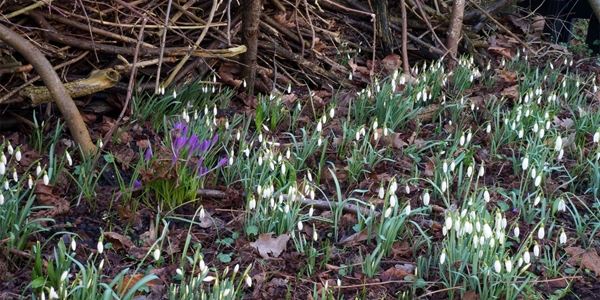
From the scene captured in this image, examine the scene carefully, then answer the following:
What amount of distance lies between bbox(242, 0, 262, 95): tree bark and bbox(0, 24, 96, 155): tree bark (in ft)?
4.35

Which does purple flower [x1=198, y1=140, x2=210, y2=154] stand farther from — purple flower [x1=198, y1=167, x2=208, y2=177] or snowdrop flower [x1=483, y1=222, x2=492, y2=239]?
snowdrop flower [x1=483, y1=222, x2=492, y2=239]

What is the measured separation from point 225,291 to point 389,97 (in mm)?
2097

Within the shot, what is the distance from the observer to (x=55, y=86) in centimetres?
325

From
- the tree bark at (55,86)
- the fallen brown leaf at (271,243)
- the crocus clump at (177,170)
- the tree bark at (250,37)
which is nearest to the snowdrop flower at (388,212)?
the fallen brown leaf at (271,243)

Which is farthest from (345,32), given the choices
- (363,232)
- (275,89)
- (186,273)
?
(186,273)

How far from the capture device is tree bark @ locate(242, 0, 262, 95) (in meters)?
4.28

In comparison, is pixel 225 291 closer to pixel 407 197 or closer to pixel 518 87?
pixel 407 197

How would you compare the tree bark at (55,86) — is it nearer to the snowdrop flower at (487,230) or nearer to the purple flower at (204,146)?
the purple flower at (204,146)

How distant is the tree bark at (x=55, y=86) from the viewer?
318cm

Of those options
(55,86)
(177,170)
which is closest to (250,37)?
(55,86)

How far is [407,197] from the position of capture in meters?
3.26

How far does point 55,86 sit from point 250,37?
1377 mm

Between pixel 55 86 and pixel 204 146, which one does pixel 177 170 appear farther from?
pixel 55 86

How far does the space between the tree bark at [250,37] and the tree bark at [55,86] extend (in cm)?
133
